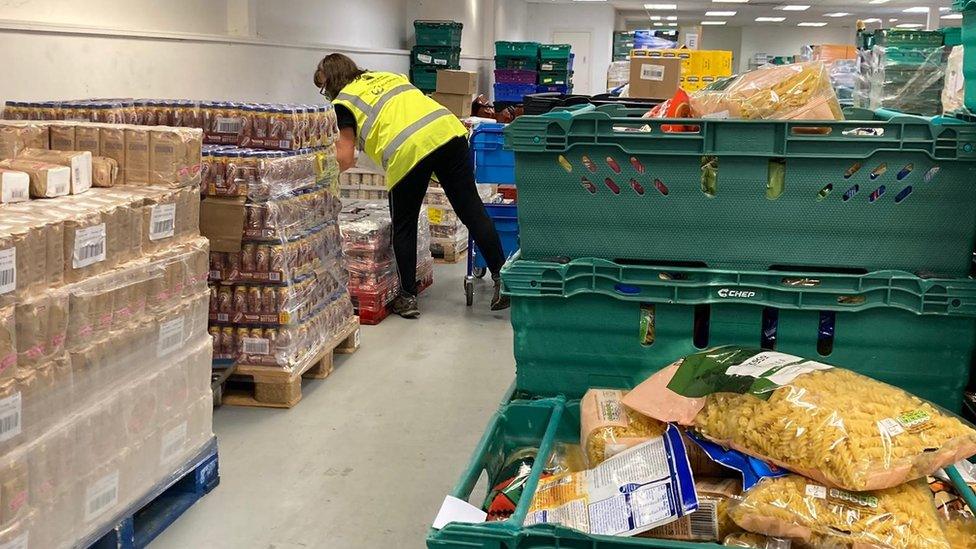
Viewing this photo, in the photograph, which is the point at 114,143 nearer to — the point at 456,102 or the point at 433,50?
the point at 456,102

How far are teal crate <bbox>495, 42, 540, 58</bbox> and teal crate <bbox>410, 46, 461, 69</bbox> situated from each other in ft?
10.3

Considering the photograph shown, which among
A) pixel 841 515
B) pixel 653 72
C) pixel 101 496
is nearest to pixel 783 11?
pixel 653 72

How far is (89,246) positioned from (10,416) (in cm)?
53

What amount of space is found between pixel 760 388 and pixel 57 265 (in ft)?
6.00

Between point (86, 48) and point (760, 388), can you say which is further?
point (86, 48)

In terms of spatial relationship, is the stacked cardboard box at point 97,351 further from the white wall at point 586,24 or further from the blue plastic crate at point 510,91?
the white wall at point 586,24

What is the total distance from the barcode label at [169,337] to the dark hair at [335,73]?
2923 millimetres

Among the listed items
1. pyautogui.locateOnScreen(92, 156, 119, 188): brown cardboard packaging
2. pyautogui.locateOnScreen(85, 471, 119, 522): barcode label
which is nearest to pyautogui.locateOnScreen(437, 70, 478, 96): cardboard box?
pyautogui.locateOnScreen(92, 156, 119, 188): brown cardboard packaging

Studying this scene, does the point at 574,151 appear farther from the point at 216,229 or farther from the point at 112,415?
the point at 216,229

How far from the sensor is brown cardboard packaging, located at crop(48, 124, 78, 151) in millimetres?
3002

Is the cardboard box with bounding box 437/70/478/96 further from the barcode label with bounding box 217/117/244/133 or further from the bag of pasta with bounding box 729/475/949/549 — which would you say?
the bag of pasta with bounding box 729/475/949/549

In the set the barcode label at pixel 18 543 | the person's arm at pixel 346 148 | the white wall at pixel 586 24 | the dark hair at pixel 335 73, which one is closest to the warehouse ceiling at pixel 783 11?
the white wall at pixel 586 24

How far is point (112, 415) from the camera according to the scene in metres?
2.64

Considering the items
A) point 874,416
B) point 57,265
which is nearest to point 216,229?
point 57,265
